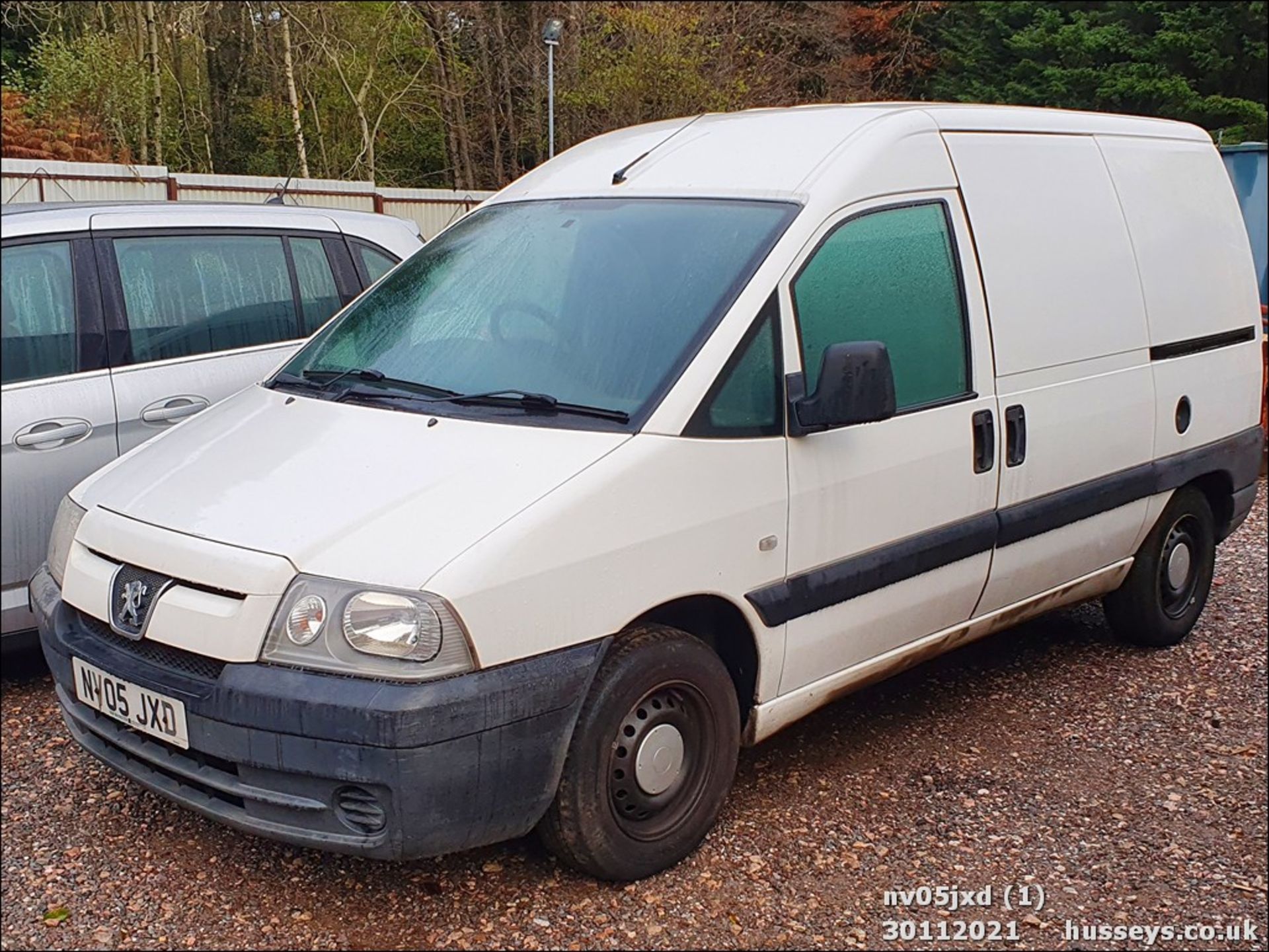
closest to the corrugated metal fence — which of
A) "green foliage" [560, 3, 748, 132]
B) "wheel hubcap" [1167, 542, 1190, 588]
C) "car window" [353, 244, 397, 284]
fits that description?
"green foliage" [560, 3, 748, 132]

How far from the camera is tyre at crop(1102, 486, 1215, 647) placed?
208 inches

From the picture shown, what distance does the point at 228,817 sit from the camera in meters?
3.07

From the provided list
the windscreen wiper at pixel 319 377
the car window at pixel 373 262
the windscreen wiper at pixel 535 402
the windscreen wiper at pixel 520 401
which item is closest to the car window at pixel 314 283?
the car window at pixel 373 262

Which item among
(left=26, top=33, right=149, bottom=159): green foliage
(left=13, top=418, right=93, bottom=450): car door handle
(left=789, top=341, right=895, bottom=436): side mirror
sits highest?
(left=26, top=33, right=149, bottom=159): green foliage

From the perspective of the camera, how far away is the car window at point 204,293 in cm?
496

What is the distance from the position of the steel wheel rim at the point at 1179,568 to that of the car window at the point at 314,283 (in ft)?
12.1

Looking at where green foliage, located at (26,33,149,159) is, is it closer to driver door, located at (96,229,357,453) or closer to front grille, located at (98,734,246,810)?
driver door, located at (96,229,357,453)

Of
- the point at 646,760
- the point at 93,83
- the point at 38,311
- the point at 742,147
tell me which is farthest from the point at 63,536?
the point at 93,83

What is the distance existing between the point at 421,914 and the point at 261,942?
394 millimetres

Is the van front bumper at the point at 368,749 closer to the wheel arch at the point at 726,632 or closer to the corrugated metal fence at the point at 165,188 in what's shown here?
the wheel arch at the point at 726,632

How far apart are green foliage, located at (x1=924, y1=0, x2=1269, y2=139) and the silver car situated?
22.9 meters

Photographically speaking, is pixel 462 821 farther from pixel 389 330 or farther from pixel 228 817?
pixel 389 330

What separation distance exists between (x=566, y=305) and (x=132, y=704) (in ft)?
5.31

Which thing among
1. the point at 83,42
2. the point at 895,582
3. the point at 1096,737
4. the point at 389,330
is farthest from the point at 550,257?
the point at 83,42
